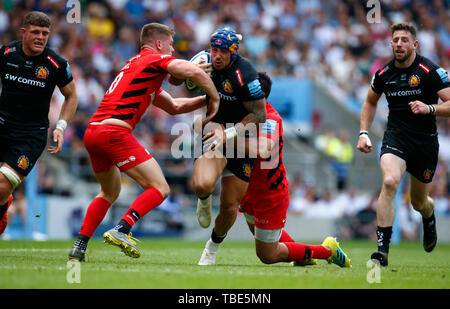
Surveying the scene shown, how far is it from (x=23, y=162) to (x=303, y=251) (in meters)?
3.33

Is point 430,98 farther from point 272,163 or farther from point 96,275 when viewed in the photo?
point 96,275

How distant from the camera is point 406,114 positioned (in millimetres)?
9359

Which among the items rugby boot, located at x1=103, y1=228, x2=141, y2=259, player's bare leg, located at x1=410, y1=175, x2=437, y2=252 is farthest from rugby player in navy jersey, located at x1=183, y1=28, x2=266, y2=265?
player's bare leg, located at x1=410, y1=175, x2=437, y2=252

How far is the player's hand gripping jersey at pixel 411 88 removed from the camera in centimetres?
912

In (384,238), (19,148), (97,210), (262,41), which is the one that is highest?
(262,41)

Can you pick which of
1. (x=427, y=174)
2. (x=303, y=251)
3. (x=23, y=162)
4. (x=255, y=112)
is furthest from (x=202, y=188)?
(x=427, y=174)

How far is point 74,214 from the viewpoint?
1678 cm

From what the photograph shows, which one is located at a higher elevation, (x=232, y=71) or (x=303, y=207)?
(x=232, y=71)

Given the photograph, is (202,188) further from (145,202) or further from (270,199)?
(270,199)

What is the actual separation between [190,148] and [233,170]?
9556mm

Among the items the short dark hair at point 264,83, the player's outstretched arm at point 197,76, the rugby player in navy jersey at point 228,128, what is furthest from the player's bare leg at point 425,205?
the player's outstretched arm at point 197,76

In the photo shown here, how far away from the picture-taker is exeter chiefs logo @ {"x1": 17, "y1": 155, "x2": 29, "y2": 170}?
27.7 feet

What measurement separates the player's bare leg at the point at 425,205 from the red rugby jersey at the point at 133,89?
378cm
